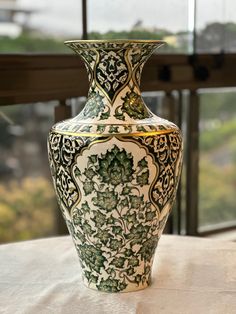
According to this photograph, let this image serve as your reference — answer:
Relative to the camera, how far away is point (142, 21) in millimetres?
1638

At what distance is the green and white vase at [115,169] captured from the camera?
0.92 meters

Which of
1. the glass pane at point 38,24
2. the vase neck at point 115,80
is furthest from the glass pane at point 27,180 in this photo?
the vase neck at point 115,80

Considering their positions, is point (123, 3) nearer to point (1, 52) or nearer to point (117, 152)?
point (1, 52)

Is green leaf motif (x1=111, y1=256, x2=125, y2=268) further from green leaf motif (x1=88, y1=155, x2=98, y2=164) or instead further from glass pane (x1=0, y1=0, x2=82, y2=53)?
glass pane (x1=0, y1=0, x2=82, y2=53)

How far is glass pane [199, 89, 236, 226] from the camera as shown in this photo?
1.84m

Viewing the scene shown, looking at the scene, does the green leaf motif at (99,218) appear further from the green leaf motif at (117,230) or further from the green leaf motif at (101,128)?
the green leaf motif at (101,128)

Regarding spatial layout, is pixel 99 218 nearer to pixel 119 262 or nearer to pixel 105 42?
pixel 119 262

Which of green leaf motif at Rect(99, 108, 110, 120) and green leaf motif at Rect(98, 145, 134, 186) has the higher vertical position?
green leaf motif at Rect(99, 108, 110, 120)

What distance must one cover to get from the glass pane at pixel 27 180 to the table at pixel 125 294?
517 millimetres

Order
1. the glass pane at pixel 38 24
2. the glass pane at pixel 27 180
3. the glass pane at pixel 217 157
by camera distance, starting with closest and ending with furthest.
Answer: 1. the glass pane at pixel 38 24
2. the glass pane at pixel 27 180
3. the glass pane at pixel 217 157

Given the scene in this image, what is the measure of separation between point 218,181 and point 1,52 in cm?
82

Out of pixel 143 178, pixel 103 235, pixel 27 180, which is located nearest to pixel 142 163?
pixel 143 178

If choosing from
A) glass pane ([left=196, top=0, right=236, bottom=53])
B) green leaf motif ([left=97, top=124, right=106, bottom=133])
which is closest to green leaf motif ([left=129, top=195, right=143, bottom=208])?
green leaf motif ([left=97, top=124, right=106, bottom=133])

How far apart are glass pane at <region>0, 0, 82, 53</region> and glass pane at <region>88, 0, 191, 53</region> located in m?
0.05
